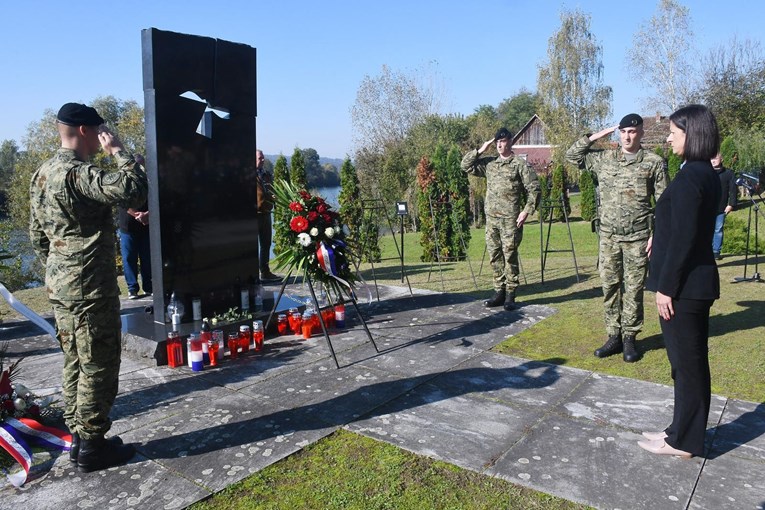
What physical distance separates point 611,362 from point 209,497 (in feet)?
11.6

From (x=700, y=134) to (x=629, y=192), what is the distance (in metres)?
1.86

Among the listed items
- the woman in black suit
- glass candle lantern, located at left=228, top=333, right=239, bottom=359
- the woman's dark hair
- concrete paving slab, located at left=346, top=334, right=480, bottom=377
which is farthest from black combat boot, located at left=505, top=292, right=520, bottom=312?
the woman's dark hair

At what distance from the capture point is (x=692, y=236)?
120 inches

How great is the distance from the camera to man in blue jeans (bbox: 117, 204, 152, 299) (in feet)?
24.2

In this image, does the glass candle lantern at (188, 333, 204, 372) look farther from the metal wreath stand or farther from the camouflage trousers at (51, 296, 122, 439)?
the camouflage trousers at (51, 296, 122, 439)

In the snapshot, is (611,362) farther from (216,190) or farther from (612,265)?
(216,190)

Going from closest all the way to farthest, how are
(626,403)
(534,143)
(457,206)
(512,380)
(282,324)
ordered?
1. (626,403)
2. (512,380)
3. (282,324)
4. (457,206)
5. (534,143)

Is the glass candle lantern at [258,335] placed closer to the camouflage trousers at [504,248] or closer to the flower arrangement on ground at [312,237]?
the flower arrangement on ground at [312,237]

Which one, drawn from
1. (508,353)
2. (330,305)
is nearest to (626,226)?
(508,353)

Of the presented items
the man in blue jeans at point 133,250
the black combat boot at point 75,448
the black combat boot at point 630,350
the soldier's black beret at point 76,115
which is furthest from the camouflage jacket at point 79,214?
the man in blue jeans at point 133,250

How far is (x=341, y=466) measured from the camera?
3152mm

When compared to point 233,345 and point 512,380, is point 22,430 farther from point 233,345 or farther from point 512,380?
point 512,380

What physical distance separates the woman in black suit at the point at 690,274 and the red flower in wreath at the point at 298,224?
2.91m

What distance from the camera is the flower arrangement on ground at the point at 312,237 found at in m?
5.02
